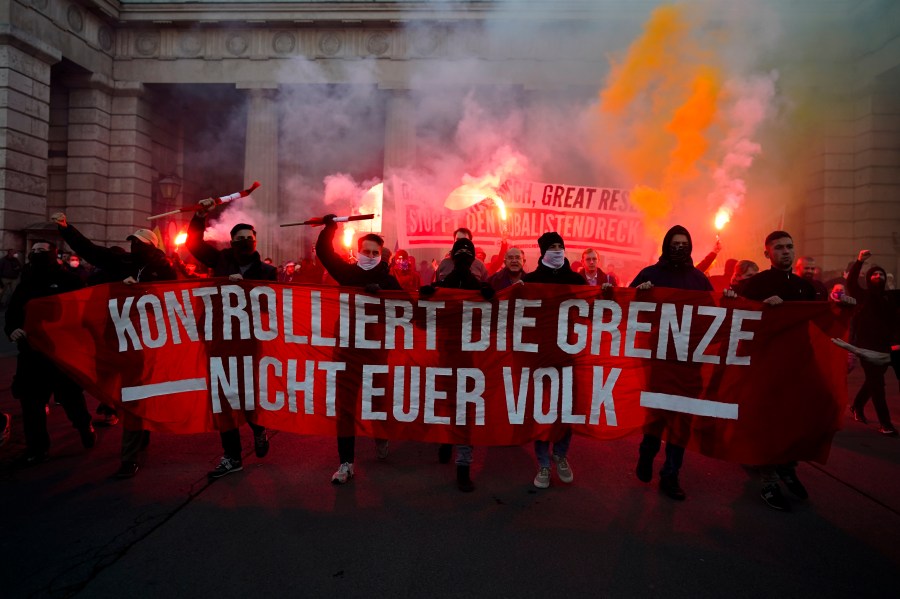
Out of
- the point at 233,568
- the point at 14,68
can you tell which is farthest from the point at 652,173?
the point at 14,68

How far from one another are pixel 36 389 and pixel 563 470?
3943mm

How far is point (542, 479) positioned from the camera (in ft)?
11.5

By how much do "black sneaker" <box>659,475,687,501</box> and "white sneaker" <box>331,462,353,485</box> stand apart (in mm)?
2094

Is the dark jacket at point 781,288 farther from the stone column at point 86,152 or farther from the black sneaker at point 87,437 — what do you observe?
the stone column at point 86,152

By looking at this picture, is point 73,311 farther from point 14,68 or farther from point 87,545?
point 14,68

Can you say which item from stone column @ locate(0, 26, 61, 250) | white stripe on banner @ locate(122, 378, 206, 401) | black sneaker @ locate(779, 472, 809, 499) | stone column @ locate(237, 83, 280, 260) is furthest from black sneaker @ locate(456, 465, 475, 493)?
stone column @ locate(0, 26, 61, 250)

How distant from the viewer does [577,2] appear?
47.5ft

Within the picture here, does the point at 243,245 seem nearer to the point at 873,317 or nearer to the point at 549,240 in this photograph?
the point at 549,240

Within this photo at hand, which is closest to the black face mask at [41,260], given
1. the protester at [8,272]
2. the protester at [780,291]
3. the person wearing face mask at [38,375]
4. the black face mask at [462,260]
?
the person wearing face mask at [38,375]

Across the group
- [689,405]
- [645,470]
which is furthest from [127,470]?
[689,405]

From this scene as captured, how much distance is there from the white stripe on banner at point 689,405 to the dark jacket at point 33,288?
4.51m

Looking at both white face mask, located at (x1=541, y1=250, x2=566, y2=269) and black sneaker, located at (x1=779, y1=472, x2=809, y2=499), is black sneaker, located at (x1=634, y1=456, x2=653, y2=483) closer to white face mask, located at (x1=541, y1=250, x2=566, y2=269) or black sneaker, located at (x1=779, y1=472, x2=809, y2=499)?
black sneaker, located at (x1=779, y1=472, x2=809, y2=499)

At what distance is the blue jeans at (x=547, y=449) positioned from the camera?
3598mm

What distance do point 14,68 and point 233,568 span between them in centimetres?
1702
